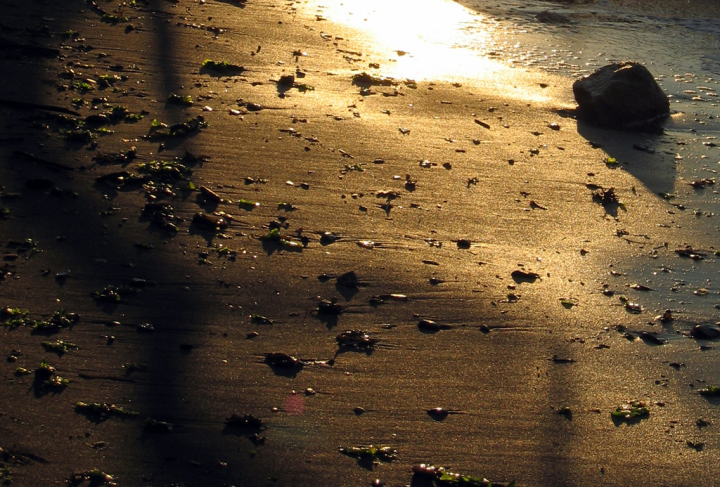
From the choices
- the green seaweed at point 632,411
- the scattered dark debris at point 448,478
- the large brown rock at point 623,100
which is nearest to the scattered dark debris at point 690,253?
the green seaweed at point 632,411

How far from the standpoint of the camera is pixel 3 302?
325 centimetres

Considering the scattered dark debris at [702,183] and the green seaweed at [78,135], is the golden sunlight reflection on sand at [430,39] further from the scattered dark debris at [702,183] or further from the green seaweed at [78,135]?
the green seaweed at [78,135]

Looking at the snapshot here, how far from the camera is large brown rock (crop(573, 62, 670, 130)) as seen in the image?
6.03 meters

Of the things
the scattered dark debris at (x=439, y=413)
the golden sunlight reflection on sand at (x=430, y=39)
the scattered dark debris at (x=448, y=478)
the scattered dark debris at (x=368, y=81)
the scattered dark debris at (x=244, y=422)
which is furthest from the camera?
the golden sunlight reflection on sand at (x=430, y=39)

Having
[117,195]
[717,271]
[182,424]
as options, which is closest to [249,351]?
[182,424]

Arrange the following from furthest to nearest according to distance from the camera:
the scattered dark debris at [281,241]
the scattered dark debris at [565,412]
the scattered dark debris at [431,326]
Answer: the scattered dark debris at [281,241]
the scattered dark debris at [431,326]
the scattered dark debris at [565,412]

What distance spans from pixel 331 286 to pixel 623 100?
3.38 metres

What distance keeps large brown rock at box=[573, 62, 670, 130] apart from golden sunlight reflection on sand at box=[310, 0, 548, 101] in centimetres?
40

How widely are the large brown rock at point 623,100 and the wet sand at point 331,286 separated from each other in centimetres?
21

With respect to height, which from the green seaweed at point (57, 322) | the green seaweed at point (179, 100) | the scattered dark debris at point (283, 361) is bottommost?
the scattered dark debris at point (283, 361)

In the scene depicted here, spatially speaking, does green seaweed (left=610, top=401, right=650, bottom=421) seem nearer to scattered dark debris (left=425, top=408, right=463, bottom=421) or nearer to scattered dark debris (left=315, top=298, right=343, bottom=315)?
scattered dark debris (left=425, top=408, right=463, bottom=421)

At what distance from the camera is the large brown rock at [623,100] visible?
6.03 meters

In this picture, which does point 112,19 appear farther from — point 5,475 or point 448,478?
point 448,478

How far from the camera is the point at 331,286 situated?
3703mm
